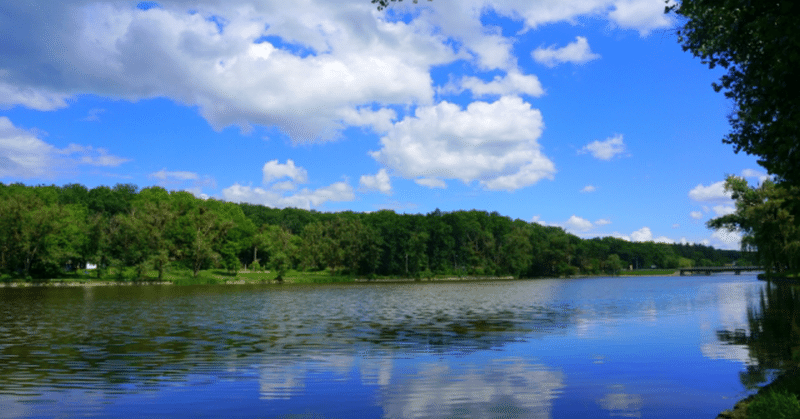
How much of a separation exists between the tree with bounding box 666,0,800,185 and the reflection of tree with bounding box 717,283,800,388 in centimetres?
544

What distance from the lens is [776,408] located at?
8766 millimetres

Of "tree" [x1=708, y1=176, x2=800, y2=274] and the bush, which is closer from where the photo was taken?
the bush

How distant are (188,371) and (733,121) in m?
18.1

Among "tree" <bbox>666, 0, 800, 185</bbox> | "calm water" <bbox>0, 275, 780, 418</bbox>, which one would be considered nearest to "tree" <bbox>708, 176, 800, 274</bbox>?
"calm water" <bbox>0, 275, 780, 418</bbox>

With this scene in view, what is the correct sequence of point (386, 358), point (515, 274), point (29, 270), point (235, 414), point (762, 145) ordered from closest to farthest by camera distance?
point (235, 414)
point (762, 145)
point (386, 358)
point (29, 270)
point (515, 274)

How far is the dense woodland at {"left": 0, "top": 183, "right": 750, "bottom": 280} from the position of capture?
326 ft

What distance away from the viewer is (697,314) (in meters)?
36.4

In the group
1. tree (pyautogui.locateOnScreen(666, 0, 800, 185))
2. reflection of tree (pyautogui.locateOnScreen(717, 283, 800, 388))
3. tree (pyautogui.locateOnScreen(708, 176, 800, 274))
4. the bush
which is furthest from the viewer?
tree (pyautogui.locateOnScreen(708, 176, 800, 274))

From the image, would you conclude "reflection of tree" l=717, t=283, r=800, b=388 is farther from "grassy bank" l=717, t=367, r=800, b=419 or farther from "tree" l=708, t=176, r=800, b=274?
"tree" l=708, t=176, r=800, b=274

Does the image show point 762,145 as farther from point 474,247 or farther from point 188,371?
point 474,247

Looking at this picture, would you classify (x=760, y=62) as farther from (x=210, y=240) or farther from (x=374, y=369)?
(x=210, y=240)

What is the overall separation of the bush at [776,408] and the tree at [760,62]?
5049 millimetres

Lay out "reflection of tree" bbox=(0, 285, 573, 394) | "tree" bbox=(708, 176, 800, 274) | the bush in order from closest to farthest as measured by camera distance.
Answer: the bush, "reflection of tree" bbox=(0, 285, 573, 394), "tree" bbox=(708, 176, 800, 274)

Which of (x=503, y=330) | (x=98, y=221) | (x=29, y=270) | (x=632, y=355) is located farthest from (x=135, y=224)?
(x=632, y=355)
